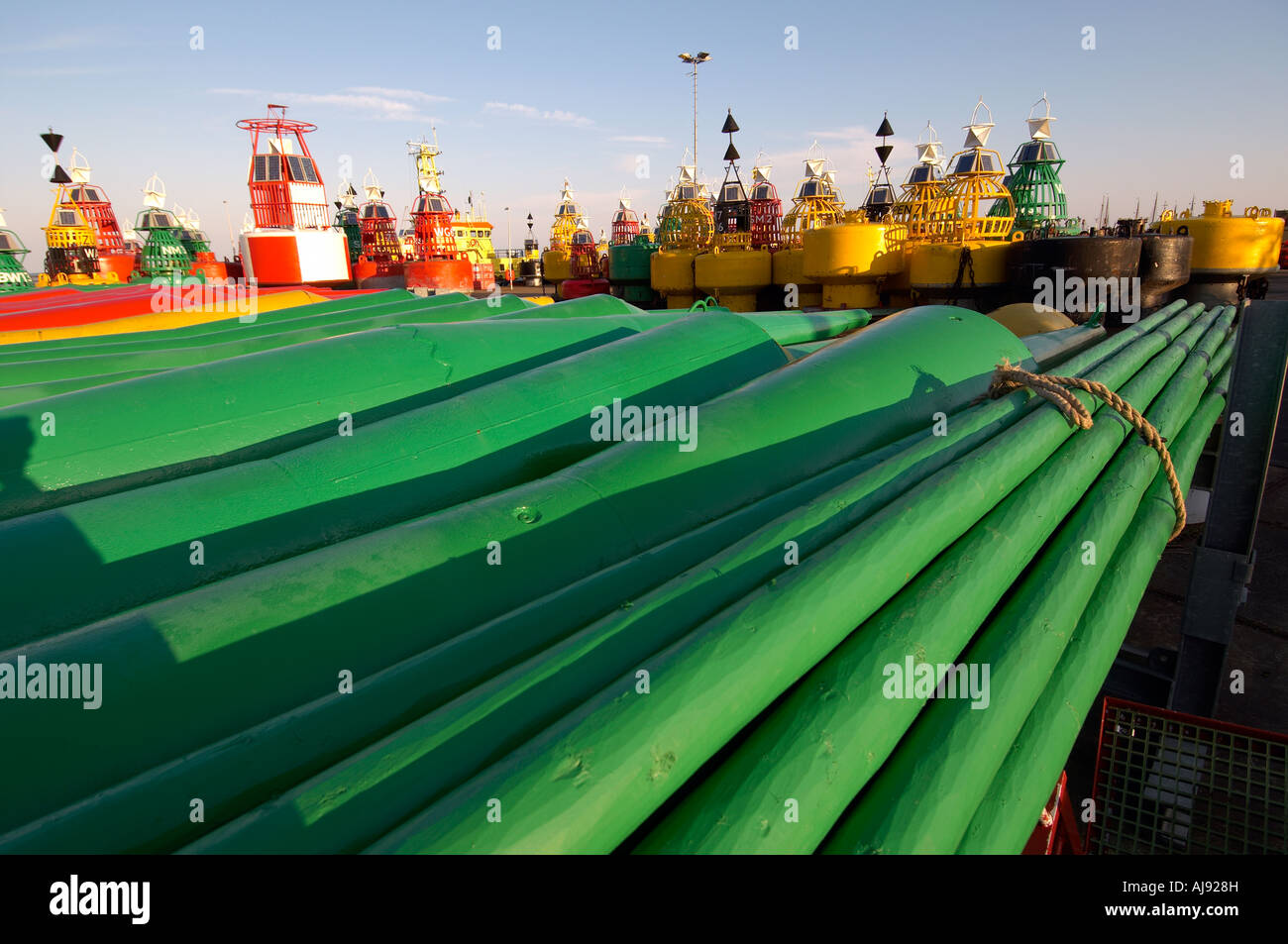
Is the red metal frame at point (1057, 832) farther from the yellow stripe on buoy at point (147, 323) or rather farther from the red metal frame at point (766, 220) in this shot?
the red metal frame at point (766, 220)

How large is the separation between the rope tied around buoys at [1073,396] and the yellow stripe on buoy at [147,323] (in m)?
6.07

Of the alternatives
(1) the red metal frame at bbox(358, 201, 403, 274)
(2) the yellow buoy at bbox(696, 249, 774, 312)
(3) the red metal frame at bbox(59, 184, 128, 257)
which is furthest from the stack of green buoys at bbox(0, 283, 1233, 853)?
(3) the red metal frame at bbox(59, 184, 128, 257)

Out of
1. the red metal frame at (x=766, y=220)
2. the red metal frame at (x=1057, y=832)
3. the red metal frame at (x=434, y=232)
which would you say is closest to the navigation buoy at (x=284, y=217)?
the red metal frame at (x=434, y=232)

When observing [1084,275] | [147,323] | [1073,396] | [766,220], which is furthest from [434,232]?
[1073,396]

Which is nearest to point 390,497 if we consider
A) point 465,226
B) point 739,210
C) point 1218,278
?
point 1218,278

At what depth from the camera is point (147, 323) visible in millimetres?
7234

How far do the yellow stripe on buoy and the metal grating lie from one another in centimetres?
729

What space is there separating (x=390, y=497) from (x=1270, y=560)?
9.64m

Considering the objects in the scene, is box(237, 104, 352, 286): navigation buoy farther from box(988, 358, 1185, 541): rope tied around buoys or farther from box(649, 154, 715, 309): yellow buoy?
box(988, 358, 1185, 541): rope tied around buoys

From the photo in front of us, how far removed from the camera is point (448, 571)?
2031 mm

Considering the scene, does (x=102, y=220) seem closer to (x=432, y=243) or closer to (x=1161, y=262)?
(x=432, y=243)

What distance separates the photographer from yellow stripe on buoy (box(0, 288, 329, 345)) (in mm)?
6711

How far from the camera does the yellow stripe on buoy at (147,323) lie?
6.71 metres
